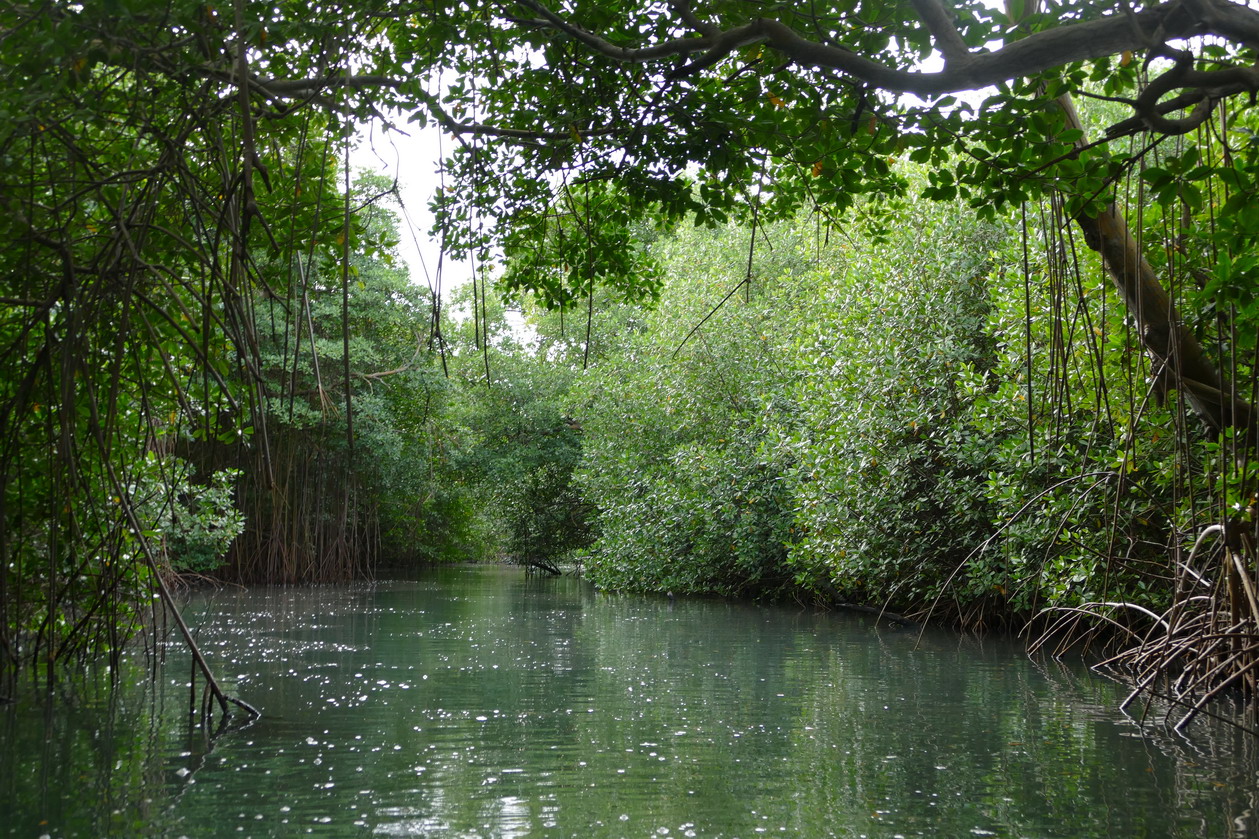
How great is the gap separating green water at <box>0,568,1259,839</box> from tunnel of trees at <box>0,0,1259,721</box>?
621 millimetres

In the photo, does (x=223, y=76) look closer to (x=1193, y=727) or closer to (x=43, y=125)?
(x=43, y=125)

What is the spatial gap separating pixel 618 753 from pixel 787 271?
39.4 ft

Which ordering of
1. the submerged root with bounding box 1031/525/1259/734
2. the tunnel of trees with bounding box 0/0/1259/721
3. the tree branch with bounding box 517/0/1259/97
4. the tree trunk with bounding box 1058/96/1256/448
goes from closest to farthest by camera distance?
the tree branch with bounding box 517/0/1259/97 → the tunnel of trees with bounding box 0/0/1259/721 → the submerged root with bounding box 1031/525/1259/734 → the tree trunk with bounding box 1058/96/1256/448

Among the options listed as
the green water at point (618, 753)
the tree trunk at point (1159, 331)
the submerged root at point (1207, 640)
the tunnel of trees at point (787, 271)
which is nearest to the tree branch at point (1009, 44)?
the tunnel of trees at point (787, 271)

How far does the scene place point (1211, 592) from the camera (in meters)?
6.12

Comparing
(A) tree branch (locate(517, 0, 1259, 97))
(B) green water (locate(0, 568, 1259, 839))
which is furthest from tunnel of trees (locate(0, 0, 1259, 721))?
(B) green water (locate(0, 568, 1259, 839))

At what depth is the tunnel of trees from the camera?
385 cm

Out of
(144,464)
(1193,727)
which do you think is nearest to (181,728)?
(144,464)

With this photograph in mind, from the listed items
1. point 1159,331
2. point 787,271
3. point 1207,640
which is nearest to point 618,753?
point 1207,640

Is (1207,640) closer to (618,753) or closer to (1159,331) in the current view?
(1159,331)

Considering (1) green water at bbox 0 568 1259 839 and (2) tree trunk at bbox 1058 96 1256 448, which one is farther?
(2) tree trunk at bbox 1058 96 1256 448

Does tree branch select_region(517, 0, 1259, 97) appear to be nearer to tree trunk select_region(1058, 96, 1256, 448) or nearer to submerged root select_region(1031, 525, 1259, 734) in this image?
tree trunk select_region(1058, 96, 1256, 448)

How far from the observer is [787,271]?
16391 millimetres

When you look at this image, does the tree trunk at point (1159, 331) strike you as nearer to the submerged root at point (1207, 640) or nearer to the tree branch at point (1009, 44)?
the submerged root at point (1207, 640)
